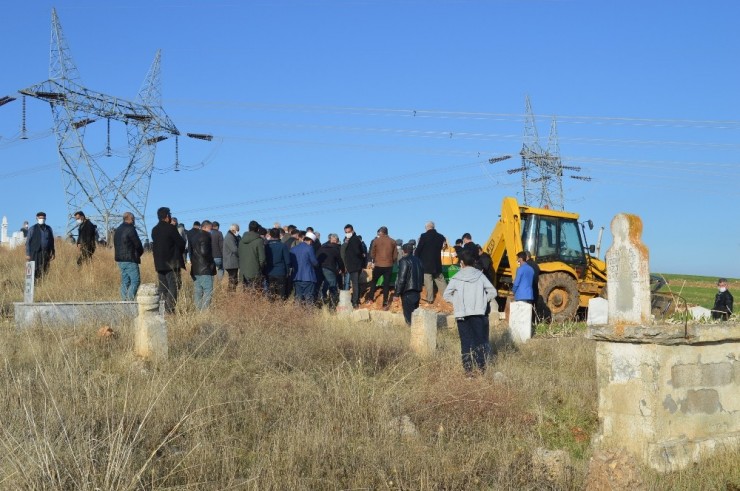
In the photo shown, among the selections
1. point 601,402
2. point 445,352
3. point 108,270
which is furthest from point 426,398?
point 108,270

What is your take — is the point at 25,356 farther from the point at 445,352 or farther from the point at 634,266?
the point at 634,266

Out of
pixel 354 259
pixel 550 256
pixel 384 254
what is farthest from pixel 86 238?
pixel 550 256

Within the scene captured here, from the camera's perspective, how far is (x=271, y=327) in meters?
12.3

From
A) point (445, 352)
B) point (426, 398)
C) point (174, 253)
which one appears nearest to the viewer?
point (426, 398)

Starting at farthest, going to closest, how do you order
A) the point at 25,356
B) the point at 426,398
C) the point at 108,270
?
the point at 108,270
the point at 25,356
the point at 426,398

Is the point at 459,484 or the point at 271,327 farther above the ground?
the point at 271,327

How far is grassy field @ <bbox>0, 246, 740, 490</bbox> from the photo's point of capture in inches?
231

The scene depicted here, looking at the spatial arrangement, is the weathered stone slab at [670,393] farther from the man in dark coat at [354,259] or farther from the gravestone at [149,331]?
the man in dark coat at [354,259]

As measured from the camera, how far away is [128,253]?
14.6 meters

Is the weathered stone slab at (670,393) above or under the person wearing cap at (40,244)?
under

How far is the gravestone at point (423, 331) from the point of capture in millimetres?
12008

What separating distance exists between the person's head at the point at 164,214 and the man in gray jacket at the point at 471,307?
228 inches

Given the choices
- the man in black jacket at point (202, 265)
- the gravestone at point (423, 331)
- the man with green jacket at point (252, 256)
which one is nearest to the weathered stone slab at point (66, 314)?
the man in black jacket at point (202, 265)

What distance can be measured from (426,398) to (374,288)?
36.0 ft
